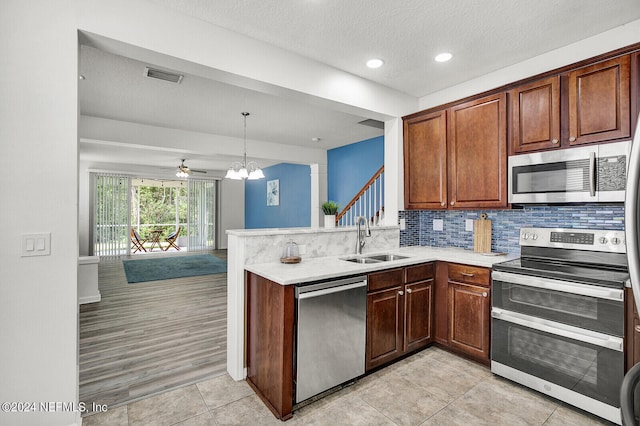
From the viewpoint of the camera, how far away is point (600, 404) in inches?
77.0

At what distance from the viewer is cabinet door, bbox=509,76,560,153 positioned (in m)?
2.50

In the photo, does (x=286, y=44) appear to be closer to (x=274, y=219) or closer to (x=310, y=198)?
(x=310, y=198)

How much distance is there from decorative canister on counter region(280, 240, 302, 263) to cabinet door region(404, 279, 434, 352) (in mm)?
971

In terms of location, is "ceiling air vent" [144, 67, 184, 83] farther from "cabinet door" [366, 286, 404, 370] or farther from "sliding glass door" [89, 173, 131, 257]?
"sliding glass door" [89, 173, 131, 257]

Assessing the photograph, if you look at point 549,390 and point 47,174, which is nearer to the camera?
point 47,174

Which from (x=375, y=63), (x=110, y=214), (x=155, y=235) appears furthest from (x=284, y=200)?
(x=375, y=63)

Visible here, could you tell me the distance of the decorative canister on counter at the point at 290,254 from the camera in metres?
2.58

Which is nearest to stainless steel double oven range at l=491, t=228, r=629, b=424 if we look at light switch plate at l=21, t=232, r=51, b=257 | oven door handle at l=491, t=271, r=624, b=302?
oven door handle at l=491, t=271, r=624, b=302

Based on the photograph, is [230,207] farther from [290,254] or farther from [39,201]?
[39,201]

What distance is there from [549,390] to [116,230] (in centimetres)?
972

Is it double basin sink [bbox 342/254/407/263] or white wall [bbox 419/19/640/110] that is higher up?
white wall [bbox 419/19/640/110]

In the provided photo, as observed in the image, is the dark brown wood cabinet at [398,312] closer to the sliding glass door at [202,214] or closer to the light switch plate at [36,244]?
the light switch plate at [36,244]

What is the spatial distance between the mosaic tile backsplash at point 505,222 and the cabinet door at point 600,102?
556 mm

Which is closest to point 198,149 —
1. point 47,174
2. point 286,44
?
point 286,44
